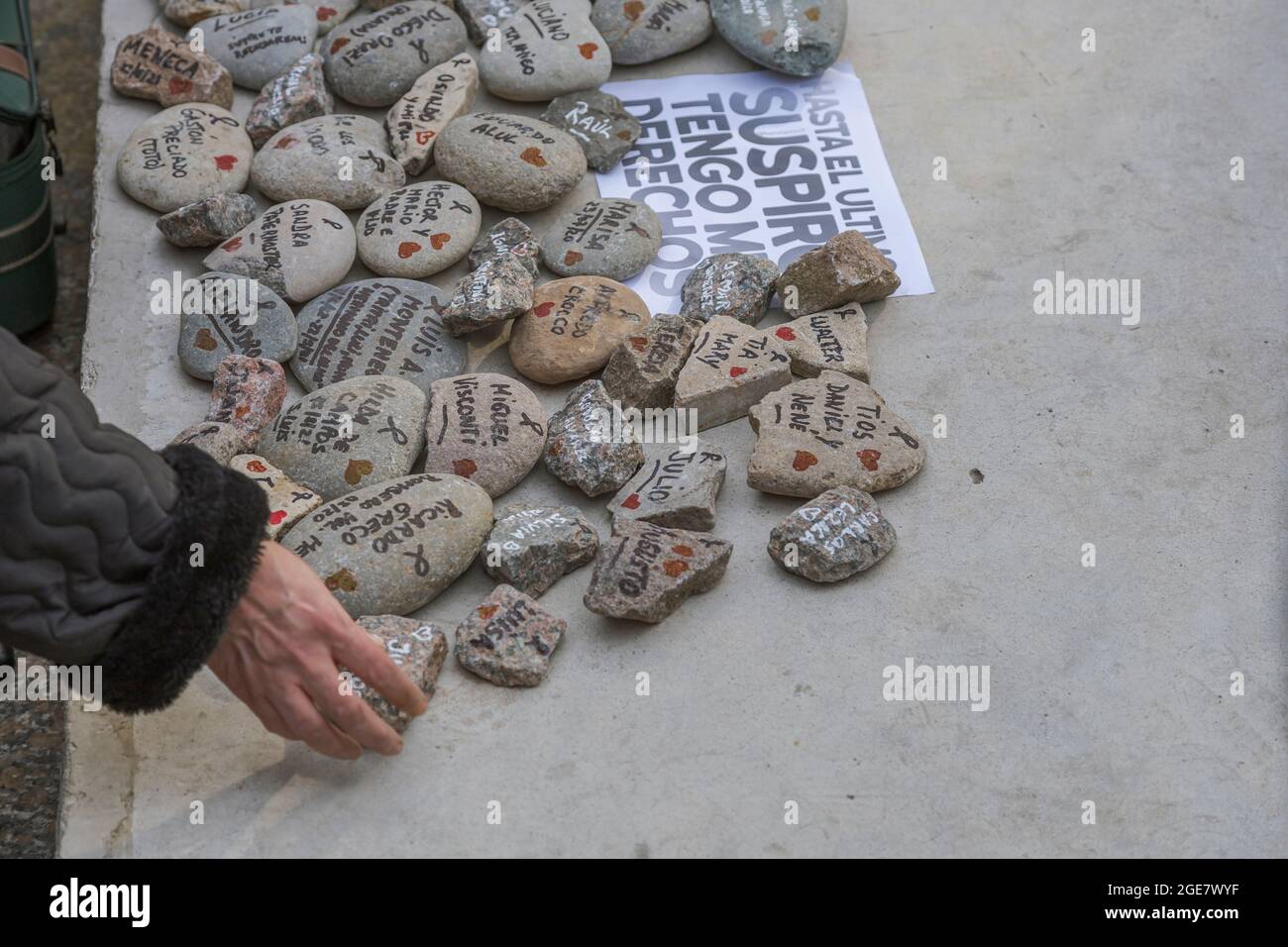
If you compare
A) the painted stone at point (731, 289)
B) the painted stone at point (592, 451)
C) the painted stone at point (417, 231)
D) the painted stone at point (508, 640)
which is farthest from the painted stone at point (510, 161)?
the painted stone at point (508, 640)

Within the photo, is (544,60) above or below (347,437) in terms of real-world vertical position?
above

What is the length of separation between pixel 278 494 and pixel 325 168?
2.59 ft

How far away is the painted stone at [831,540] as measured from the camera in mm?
1883

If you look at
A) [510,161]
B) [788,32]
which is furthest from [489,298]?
[788,32]

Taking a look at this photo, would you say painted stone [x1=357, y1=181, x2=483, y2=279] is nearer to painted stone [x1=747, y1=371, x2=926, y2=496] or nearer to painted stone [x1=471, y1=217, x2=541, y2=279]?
painted stone [x1=471, y1=217, x2=541, y2=279]

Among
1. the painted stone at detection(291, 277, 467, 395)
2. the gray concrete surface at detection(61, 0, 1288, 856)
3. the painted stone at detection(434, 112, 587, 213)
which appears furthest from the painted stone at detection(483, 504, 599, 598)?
the painted stone at detection(434, 112, 587, 213)

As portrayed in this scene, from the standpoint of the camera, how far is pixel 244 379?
2127 millimetres

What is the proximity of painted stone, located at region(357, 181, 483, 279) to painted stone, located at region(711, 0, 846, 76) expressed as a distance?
2.52ft

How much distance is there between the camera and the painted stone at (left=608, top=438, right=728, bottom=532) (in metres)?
1.97

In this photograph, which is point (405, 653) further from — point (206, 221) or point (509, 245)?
Result: point (206, 221)

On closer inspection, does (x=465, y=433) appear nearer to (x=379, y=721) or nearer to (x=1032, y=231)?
(x=379, y=721)

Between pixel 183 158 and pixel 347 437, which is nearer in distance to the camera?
pixel 347 437

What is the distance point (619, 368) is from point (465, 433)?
29cm

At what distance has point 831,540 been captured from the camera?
1885 millimetres
